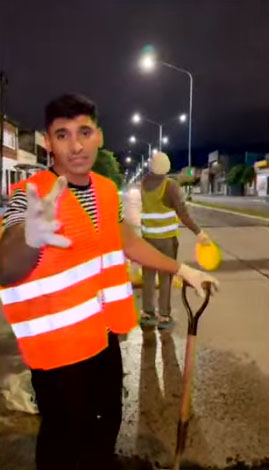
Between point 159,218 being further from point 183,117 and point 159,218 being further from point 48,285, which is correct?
point 183,117

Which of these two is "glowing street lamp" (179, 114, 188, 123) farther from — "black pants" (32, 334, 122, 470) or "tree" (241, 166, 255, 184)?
"tree" (241, 166, 255, 184)

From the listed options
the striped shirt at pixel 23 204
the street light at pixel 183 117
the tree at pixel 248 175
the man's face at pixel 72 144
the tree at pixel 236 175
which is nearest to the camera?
the striped shirt at pixel 23 204

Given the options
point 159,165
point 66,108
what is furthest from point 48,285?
point 159,165

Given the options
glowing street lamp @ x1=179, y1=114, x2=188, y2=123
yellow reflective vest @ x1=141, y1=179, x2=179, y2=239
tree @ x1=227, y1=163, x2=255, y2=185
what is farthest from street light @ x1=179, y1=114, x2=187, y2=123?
tree @ x1=227, y1=163, x2=255, y2=185

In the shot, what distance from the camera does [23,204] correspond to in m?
1.97

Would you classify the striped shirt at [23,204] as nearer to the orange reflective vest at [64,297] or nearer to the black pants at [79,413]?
the orange reflective vest at [64,297]

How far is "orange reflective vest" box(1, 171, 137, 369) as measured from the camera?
198cm

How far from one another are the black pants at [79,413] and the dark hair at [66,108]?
88 cm

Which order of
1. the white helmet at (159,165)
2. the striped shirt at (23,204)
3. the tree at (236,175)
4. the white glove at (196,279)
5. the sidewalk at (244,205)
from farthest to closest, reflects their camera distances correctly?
the tree at (236,175) < the sidewalk at (244,205) < the white helmet at (159,165) < the white glove at (196,279) < the striped shirt at (23,204)

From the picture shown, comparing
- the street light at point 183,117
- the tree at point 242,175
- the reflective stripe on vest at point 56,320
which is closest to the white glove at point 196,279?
the reflective stripe on vest at point 56,320

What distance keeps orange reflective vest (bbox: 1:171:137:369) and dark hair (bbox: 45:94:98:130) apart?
0.72 feet

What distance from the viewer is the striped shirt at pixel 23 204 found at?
1.96m

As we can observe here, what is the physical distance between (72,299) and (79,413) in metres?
0.42

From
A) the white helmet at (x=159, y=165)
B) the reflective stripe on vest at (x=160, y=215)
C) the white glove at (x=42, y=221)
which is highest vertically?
the white helmet at (x=159, y=165)
